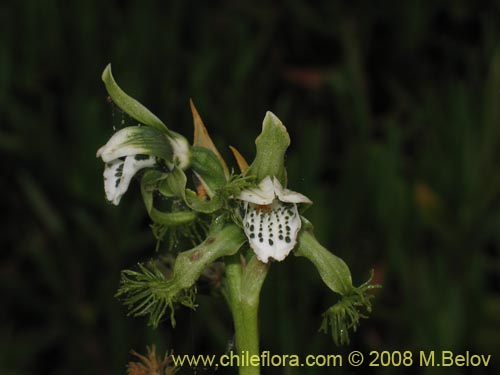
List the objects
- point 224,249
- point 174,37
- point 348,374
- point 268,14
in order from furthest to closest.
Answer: point 268,14
point 174,37
point 348,374
point 224,249

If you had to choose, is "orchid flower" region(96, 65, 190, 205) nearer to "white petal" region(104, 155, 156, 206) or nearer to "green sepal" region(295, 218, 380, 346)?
"white petal" region(104, 155, 156, 206)

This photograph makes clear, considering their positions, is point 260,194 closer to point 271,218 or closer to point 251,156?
point 271,218

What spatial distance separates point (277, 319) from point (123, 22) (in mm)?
2105

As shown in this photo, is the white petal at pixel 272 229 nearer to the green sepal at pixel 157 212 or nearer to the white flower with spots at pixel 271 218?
the white flower with spots at pixel 271 218

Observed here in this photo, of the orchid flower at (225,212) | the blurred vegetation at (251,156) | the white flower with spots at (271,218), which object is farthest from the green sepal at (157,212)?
the blurred vegetation at (251,156)

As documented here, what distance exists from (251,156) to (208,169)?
7.51 ft

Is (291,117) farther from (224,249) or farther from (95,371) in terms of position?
(224,249)

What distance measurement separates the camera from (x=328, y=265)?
4.51 feet

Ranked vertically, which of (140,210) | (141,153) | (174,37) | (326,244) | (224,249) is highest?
(174,37)

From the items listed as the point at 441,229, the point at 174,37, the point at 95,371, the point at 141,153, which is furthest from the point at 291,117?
the point at 141,153

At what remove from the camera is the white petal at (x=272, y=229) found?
128 centimetres

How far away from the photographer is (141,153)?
53.6 inches

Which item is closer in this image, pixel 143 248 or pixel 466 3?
pixel 143 248

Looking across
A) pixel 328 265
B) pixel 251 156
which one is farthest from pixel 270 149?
pixel 251 156
